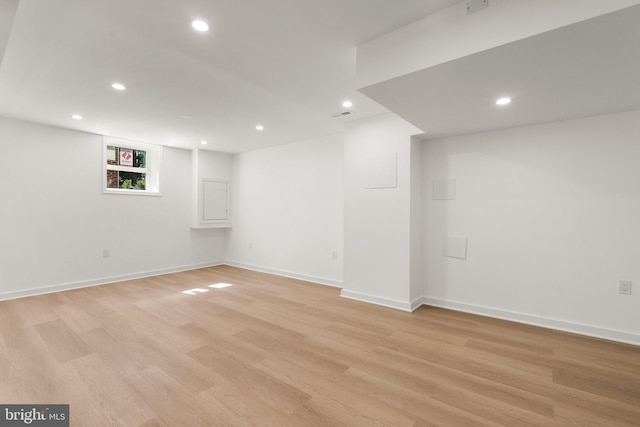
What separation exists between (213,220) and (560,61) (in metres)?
5.96

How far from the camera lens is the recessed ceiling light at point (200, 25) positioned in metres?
1.89

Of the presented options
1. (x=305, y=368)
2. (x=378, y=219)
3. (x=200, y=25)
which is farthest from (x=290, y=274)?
(x=200, y=25)

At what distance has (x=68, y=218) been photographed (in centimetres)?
433

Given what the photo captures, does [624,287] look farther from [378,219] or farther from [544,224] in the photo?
[378,219]

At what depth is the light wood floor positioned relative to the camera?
5.53ft

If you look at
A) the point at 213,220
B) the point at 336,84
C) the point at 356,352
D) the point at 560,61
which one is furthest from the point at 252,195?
the point at 560,61

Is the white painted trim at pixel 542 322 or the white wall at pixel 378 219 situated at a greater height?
the white wall at pixel 378 219

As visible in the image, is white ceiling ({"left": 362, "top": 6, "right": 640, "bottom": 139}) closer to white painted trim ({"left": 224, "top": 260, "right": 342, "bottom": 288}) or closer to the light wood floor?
the light wood floor

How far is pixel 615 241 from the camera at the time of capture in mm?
2721

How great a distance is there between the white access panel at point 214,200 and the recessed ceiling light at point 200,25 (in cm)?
432

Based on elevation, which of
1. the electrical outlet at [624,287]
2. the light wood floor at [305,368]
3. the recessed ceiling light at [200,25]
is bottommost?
the light wood floor at [305,368]

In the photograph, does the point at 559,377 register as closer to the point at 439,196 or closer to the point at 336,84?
the point at 439,196

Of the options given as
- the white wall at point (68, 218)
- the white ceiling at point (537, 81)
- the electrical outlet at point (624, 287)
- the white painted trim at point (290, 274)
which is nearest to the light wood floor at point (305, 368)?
the electrical outlet at point (624, 287)

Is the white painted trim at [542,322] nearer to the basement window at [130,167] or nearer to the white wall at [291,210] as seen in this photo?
the white wall at [291,210]
